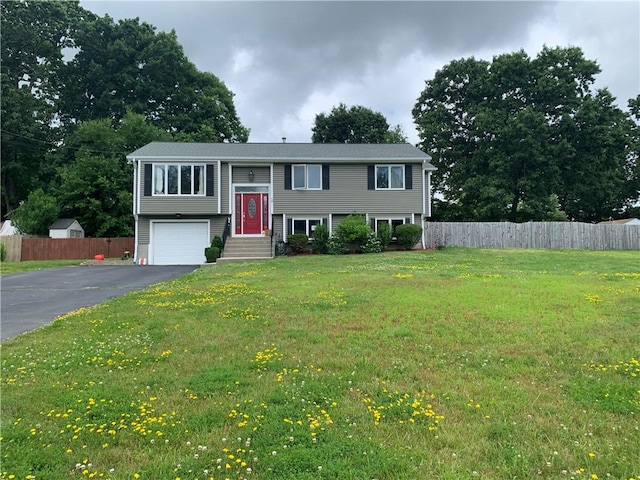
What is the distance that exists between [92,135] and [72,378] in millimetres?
28942

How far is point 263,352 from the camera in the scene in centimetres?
497

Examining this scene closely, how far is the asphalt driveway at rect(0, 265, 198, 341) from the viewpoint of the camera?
765cm

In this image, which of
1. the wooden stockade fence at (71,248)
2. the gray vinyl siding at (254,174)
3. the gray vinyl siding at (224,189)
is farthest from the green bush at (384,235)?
the wooden stockade fence at (71,248)

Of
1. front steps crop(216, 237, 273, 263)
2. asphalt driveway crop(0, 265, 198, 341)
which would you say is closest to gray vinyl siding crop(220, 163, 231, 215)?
front steps crop(216, 237, 273, 263)

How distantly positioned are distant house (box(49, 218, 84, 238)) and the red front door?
13.1m

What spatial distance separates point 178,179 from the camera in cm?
2088

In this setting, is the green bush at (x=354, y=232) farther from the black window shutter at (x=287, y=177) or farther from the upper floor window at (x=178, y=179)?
the upper floor window at (x=178, y=179)

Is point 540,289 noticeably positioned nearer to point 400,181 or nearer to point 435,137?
point 400,181

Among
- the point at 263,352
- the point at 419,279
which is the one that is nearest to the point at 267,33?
the point at 419,279

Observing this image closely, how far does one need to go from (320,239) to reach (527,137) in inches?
742

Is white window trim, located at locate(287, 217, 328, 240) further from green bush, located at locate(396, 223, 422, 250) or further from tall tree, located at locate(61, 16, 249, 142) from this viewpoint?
tall tree, located at locate(61, 16, 249, 142)

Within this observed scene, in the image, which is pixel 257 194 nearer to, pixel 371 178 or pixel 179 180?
pixel 179 180

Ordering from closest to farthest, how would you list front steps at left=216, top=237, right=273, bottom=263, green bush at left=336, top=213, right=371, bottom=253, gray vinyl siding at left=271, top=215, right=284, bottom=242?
front steps at left=216, top=237, right=273, bottom=263
green bush at left=336, top=213, right=371, bottom=253
gray vinyl siding at left=271, top=215, right=284, bottom=242

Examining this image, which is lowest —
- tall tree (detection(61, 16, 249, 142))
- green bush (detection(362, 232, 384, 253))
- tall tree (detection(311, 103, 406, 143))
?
green bush (detection(362, 232, 384, 253))
